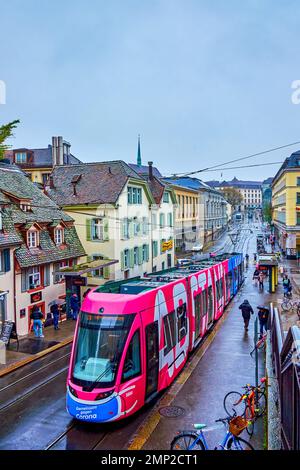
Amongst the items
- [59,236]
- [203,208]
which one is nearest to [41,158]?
[203,208]

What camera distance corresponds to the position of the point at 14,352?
1769cm

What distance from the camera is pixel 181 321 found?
1380 centimetres

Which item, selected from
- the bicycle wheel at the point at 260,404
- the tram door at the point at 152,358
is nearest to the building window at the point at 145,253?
the bicycle wheel at the point at 260,404

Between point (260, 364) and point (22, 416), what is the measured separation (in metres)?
8.50

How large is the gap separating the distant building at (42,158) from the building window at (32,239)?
2537cm

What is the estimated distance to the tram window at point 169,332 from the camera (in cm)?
1216

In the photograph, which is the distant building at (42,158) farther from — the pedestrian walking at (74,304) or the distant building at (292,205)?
the distant building at (292,205)

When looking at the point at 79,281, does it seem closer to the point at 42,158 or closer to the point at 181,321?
the point at 181,321

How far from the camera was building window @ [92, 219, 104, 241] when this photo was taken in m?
29.5

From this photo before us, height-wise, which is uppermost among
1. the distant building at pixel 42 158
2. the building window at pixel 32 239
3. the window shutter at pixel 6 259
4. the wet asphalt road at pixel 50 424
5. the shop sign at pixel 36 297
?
the distant building at pixel 42 158

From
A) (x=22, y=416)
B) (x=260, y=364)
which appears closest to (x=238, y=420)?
(x=22, y=416)

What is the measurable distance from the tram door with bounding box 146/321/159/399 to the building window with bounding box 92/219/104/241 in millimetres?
18582
